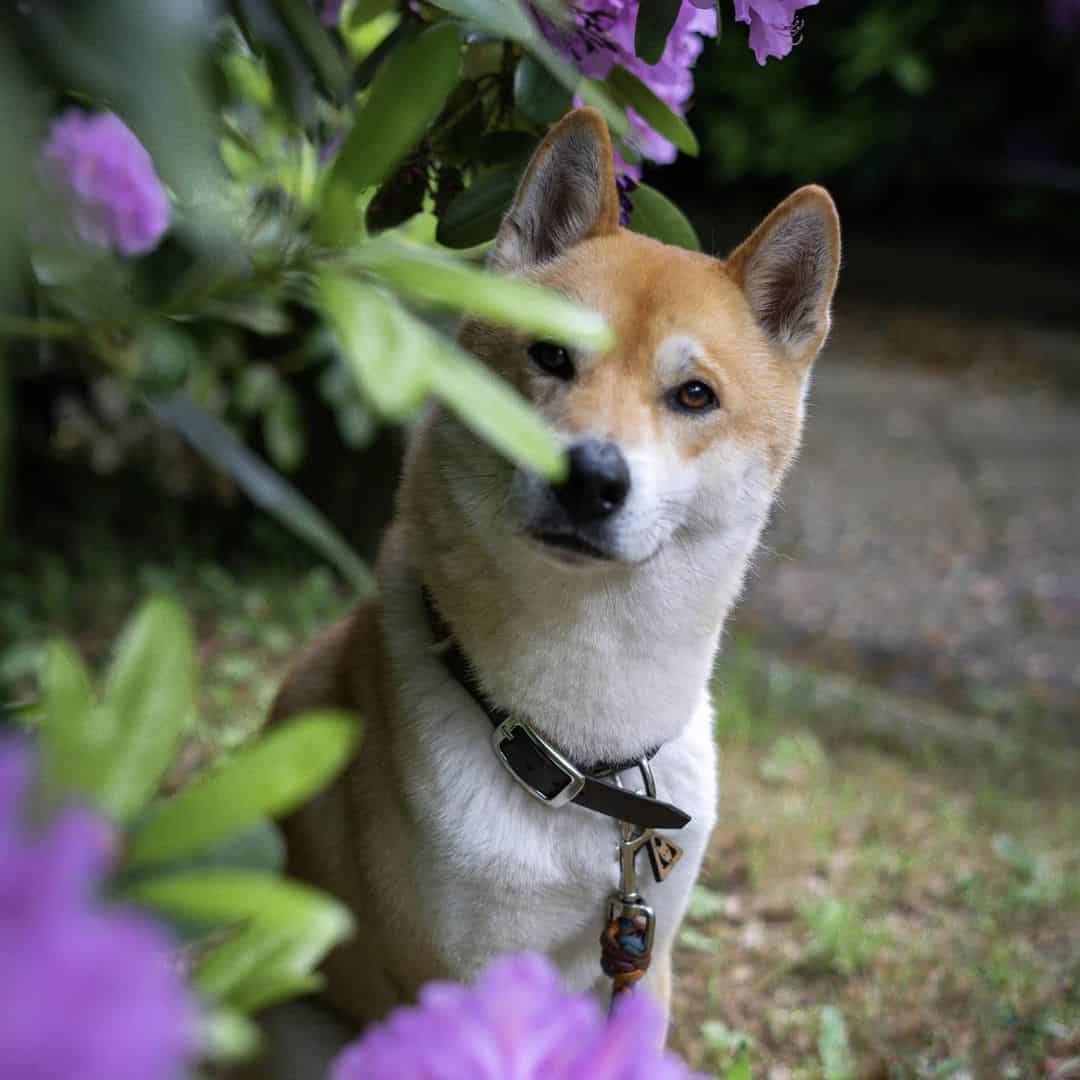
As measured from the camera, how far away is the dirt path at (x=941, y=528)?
4.02m

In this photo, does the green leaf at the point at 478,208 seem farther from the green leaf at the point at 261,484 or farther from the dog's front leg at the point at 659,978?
the dog's front leg at the point at 659,978

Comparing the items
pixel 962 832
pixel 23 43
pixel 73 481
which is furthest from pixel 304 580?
pixel 23 43

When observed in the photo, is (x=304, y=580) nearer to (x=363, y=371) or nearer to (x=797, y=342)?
(x=797, y=342)

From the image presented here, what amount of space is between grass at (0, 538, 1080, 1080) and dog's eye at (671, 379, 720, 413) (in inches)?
24.5

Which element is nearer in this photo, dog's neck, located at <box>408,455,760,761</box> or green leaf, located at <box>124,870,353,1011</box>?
green leaf, located at <box>124,870,353,1011</box>

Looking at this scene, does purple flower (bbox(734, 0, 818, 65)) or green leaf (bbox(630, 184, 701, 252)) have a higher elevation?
purple flower (bbox(734, 0, 818, 65))

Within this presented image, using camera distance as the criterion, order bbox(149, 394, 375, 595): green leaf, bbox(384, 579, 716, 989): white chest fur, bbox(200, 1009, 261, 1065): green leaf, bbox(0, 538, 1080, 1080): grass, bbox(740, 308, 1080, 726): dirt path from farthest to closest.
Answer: bbox(740, 308, 1080, 726): dirt path, bbox(0, 538, 1080, 1080): grass, bbox(384, 579, 716, 989): white chest fur, bbox(149, 394, 375, 595): green leaf, bbox(200, 1009, 261, 1065): green leaf

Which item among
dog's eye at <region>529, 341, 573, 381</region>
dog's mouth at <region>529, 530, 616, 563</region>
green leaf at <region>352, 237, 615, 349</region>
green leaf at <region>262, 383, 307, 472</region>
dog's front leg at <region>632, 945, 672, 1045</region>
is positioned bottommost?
dog's front leg at <region>632, 945, 672, 1045</region>

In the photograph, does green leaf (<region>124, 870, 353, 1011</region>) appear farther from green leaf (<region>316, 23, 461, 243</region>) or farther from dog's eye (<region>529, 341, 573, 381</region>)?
dog's eye (<region>529, 341, 573, 381</region>)

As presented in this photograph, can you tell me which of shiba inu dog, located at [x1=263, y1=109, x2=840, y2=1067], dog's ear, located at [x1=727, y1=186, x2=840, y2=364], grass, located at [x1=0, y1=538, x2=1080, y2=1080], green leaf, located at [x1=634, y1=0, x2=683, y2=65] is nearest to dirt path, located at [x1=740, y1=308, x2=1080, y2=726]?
grass, located at [x1=0, y1=538, x2=1080, y2=1080]

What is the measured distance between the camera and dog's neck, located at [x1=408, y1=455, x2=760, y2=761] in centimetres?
142

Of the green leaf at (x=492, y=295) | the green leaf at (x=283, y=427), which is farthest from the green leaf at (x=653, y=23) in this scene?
the green leaf at (x=283, y=427)

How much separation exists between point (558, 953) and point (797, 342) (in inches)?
34.1

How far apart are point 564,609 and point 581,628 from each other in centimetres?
3
